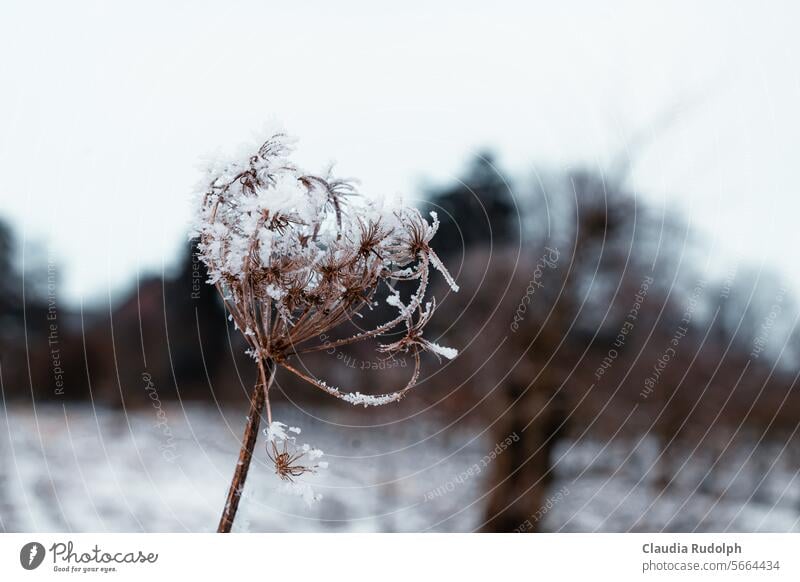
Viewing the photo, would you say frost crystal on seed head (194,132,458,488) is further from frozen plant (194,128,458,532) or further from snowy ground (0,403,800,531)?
snowy ground (0,403,800,531)

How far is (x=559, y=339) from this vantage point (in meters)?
5.26

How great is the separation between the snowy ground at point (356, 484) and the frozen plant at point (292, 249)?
3922mm

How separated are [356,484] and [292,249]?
4.61m

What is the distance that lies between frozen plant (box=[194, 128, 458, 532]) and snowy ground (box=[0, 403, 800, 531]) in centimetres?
392

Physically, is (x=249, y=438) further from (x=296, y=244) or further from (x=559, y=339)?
(x=559, y=339)

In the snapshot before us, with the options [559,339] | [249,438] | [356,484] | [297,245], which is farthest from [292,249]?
[356,484]

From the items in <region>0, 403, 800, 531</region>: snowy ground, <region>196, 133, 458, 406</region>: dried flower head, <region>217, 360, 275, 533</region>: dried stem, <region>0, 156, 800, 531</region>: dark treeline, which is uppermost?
<region>196, 133, 458, 406</region>: dried flower head

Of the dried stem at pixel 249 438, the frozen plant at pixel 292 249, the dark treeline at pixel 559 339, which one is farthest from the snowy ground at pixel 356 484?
the frozen plant at pixel 292 249

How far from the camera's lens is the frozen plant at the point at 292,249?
1.06 meters

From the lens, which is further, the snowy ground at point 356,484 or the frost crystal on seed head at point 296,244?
the snowy ground at point 356,484

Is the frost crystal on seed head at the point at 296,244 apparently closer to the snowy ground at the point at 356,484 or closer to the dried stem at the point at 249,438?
the dried stem at the point at 249,438

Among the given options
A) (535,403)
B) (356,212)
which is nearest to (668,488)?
(535,403)

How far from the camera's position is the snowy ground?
203 inches

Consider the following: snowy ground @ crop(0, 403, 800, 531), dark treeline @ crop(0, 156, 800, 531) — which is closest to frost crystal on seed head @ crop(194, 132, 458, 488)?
dark treeline @ crop(0, 156, 800, 531)
